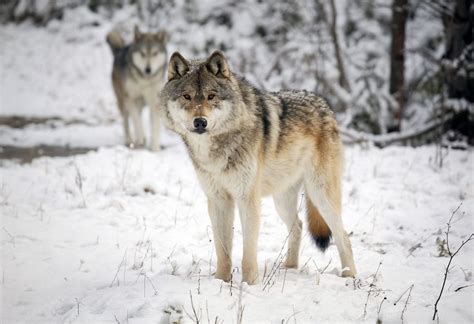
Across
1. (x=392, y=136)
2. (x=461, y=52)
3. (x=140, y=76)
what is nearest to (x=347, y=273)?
(x=392, y=136)

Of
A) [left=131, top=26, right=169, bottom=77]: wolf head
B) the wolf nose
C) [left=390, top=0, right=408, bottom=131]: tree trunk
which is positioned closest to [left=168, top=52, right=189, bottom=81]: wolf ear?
the wolf nose

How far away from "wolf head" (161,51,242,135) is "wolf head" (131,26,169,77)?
5.80 m

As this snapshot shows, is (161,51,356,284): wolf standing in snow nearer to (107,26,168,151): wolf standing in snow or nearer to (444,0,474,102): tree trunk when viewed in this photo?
(444,0,474,102): tree trunk

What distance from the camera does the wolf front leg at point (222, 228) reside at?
3875mm

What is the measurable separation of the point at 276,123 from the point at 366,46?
11956 millimetres

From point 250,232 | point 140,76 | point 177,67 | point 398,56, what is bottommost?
point 250,232

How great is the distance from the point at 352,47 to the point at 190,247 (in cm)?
1184

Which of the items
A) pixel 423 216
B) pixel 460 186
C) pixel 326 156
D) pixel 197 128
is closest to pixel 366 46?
pixel 460 186

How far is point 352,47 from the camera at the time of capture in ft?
47.8

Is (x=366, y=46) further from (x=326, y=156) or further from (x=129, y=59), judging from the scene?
(x=326, y=156)

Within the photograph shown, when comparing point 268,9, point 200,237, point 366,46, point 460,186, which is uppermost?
point 268,9

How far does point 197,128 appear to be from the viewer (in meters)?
3.52

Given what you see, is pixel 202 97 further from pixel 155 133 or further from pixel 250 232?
pixel 155 133

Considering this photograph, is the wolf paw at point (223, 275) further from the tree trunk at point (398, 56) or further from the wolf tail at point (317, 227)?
the tree trunk at point (398, 56)
